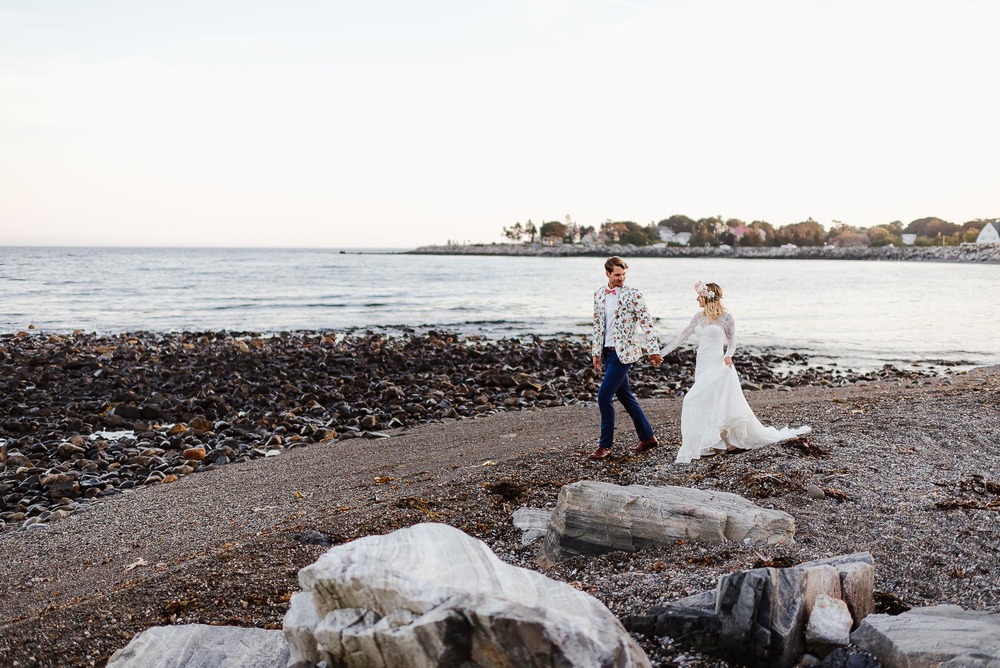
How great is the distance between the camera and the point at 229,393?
15906 mm

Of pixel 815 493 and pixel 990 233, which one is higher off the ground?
pixel 990 233

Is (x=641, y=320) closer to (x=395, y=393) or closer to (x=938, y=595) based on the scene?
(x=938, y=595)

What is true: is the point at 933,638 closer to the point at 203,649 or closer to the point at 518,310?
the point at 203,649

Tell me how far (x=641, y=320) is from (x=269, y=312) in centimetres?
2987

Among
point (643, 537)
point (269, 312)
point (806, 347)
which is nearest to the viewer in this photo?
point (643, 537)

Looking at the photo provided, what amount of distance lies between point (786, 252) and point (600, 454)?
500 ft

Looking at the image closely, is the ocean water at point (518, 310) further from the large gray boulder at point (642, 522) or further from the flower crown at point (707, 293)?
the large gray boulder at point (642, 522)

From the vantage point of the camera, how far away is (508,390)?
54.9ft

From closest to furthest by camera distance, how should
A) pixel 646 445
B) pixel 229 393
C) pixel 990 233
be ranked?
pixel 646 445 → pixel 229 393 → pixel 990 233

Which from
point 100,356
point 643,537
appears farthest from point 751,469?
point 100,356

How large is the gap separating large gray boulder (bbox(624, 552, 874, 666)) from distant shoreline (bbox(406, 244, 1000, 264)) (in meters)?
121

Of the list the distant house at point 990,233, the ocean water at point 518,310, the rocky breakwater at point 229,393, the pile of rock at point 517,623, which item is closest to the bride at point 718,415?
the pile of rock at point 517,623

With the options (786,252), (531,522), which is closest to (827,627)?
(531,522)

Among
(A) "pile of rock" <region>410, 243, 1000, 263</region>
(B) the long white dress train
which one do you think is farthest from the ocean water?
(A) "pile of rock" <region>410, 243, 1000, 263</region>
